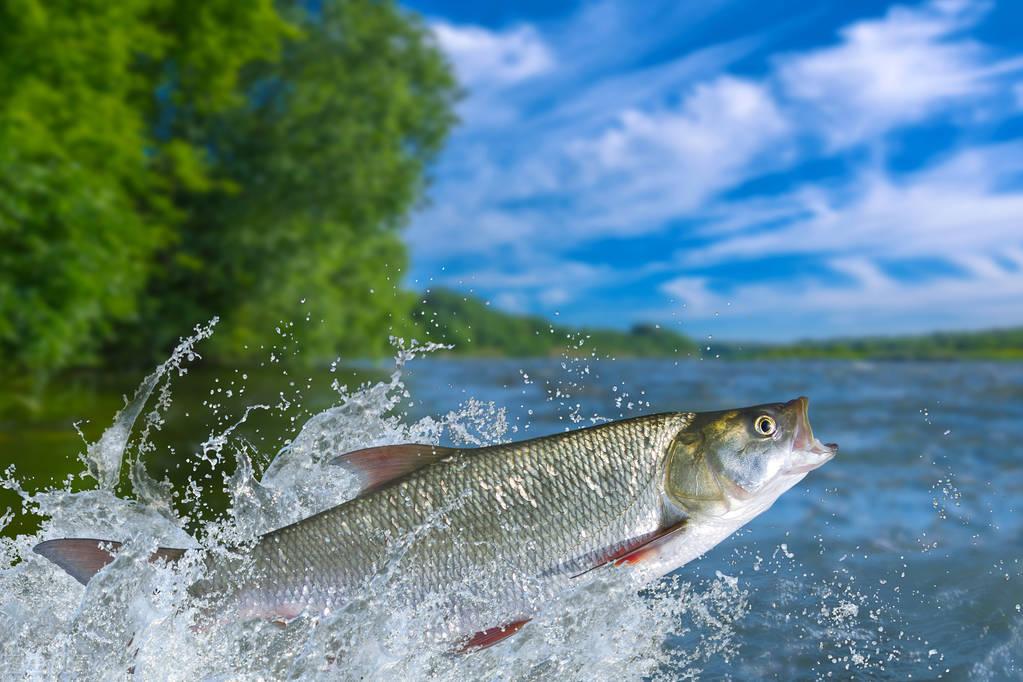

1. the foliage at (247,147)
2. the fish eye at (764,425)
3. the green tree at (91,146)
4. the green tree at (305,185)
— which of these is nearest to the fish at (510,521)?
the fish eye at (764,425)

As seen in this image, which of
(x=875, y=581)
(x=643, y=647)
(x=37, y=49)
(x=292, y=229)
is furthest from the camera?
(x=292, y=229)

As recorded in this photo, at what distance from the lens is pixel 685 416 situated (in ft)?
14.1

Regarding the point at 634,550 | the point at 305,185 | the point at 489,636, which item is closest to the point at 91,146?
the point at 305,185

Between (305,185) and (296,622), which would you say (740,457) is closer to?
(296,622)

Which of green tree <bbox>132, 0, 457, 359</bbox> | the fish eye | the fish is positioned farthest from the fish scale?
green tree <bbox>132, 0, 457, 359</bbox>

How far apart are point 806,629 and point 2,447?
11.2 m

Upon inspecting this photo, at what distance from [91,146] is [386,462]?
24.9m

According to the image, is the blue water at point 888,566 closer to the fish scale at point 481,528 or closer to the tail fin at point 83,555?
the fish scale at point 481,528

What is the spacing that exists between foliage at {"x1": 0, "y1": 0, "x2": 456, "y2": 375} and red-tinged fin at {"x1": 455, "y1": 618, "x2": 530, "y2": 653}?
23.3m

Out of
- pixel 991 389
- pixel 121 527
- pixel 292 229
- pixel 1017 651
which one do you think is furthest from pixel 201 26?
pixel 1017 651

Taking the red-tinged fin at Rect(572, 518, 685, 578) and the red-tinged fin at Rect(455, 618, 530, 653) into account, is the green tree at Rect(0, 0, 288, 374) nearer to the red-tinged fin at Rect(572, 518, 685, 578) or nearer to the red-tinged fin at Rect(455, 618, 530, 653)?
the red-tinged fin at Rect(455, 618, 530, 653)

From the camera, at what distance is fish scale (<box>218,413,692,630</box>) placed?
149 inches

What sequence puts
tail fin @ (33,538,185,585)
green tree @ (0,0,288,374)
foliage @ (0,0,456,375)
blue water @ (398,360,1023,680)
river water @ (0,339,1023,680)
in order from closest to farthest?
1. tail fin @ (33,538,185,585)
2. river water @ (0,339,1023,680)
3. blue water @ (398,360,1023,680)
4. green tree @ (0,0,288,374)
5. foliage @ (0,0,456,375)

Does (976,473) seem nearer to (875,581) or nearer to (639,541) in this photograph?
(875,581)
